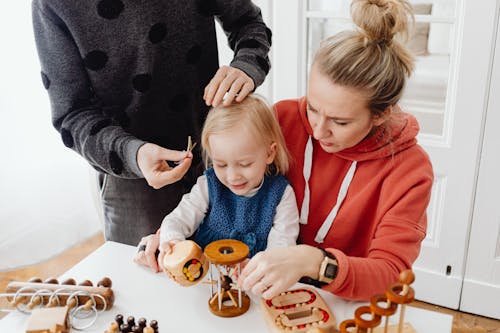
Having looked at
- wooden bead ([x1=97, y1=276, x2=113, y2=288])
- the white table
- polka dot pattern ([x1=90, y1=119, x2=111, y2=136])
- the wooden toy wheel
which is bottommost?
the white table

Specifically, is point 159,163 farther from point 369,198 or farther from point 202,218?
point 369,198

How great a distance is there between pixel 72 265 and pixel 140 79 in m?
1.42

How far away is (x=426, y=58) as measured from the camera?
1.95m

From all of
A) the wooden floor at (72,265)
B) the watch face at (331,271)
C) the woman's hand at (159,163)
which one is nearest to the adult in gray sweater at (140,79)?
the woman's hand at (159,163)

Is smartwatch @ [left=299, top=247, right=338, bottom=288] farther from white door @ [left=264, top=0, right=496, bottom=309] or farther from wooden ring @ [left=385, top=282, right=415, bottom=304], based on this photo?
white door @ [left=264, top=0, right=496, bottom=309]

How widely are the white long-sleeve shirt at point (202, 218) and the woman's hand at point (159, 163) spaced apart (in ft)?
0.45

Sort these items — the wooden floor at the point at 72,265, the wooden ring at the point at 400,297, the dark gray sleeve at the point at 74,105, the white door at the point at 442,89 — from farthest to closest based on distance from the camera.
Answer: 1. the wooden floor at the point at 72,265
2. the white door at the point at 442,89
3. the dark gray sleeve at the point at 74,105
4. the wooden ring at the point at 400,297

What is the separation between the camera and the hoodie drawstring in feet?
3.80

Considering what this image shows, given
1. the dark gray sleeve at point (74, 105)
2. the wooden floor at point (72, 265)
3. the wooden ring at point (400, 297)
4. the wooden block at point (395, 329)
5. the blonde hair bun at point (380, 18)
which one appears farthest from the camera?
the wooden floor at point (72, 265)

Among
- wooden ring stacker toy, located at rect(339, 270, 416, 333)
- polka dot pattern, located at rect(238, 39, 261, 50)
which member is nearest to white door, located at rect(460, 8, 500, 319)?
polka dot pattern, located at rect(238, 39, 261, 50)

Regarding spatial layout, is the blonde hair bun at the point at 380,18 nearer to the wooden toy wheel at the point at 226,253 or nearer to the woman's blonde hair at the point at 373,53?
the woman's blonde hair at the point at 373,53

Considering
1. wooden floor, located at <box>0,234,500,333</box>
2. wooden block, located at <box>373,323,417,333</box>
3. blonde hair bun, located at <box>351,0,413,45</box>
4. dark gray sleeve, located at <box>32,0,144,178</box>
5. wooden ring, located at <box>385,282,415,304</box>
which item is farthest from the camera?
wooden floor, located at <box>0,234,500,333</box>

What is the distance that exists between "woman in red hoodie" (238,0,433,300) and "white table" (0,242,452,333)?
8 cm

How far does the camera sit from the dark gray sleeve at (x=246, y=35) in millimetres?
1173
